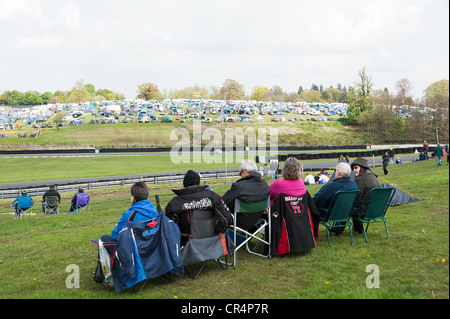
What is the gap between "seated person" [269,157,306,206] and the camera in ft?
20.4

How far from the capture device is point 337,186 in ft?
22.0

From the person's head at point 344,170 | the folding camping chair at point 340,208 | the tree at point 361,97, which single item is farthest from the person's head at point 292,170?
the tree at point 361,97

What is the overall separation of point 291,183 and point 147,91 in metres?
161

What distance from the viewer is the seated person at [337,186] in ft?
21.9

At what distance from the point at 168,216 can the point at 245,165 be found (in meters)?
1.64

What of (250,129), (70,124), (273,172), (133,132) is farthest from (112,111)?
(273,172)

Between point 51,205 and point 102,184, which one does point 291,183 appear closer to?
point 51,205

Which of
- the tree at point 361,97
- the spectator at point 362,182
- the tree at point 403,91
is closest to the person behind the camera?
the spectator at point 362,182

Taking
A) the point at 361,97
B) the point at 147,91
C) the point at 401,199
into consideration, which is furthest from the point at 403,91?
the point at 147,91

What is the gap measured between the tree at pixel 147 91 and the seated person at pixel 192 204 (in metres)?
→ 160

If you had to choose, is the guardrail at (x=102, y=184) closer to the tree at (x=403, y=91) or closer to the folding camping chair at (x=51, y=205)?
the folding camping chair at (x=51, y=205)

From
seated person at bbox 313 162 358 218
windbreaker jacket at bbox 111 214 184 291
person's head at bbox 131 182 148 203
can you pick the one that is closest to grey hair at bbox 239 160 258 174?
seated person at bbox 313 162 358 218

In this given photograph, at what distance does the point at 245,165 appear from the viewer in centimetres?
640
